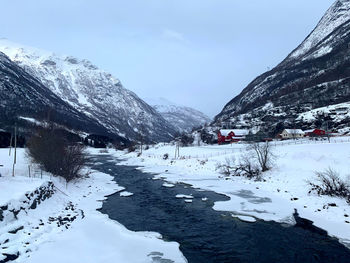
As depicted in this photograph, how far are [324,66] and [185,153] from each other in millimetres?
137673

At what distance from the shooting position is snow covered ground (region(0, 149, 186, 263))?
13203mm

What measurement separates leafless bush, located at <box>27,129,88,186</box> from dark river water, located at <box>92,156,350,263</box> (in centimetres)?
1146

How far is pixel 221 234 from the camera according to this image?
17.2 metres

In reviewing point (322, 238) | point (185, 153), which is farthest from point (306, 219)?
point (185, 153)

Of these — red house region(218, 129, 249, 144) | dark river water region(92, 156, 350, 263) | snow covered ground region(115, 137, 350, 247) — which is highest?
red house region(218, 129, 249, 144)

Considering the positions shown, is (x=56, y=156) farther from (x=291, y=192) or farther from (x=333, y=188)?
(x=333, y=188)

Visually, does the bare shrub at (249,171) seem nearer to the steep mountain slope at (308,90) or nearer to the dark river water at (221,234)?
the dark river water at (221,234)

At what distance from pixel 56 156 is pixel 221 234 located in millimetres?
27893

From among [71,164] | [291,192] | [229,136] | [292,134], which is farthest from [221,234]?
[229,136]

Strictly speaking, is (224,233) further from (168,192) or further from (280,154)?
(280,154)

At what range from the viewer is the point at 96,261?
A: 1277 cm

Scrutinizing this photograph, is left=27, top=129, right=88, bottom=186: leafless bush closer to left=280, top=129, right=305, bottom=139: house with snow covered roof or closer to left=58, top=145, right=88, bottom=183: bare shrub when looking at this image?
left=58, top=145, right=88, bottom=183: bare shrub

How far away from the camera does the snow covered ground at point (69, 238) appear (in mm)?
13203

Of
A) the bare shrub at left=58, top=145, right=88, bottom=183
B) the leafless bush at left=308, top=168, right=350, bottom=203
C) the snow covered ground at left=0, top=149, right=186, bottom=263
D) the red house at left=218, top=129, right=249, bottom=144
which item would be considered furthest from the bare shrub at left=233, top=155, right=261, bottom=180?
the red house at left=218, top=129, right=249, bottom=144
